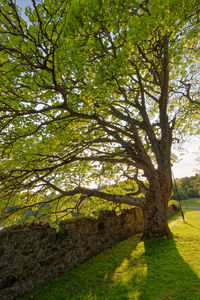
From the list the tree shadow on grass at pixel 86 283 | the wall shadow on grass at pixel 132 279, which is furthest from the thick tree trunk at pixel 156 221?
the tree shadow on grass at pixel 86 283

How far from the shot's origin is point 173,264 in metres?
5.57

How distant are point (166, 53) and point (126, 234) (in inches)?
455

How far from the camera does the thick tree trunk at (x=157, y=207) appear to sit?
332 inches

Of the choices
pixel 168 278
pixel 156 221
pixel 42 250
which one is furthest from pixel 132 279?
pixel 156 221

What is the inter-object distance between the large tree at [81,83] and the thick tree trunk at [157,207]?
5 cm

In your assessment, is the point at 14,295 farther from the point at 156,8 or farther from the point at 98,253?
the point at 156,8

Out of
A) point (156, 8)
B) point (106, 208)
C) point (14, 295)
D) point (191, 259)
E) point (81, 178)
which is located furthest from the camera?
point (106, 208)

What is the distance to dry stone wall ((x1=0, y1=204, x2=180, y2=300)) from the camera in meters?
4.97

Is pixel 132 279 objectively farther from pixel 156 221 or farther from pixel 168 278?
pixel 156 221

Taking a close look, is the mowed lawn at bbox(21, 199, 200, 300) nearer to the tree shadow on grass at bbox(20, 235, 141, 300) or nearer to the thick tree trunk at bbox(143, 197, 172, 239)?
the tree shadow on grass at bbox(20, 235, 141, 300)

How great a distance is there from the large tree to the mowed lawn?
190 cm

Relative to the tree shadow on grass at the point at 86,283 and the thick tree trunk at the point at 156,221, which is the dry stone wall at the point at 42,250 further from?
the thick tree trunk at the point at 156,221

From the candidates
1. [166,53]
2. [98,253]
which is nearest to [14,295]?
[98,253]

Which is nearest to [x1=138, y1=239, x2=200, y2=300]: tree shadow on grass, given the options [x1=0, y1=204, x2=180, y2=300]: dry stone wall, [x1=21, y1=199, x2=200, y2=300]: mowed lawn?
[x1=21, y1=199, x2=200, y2=300]: mowed lawn
